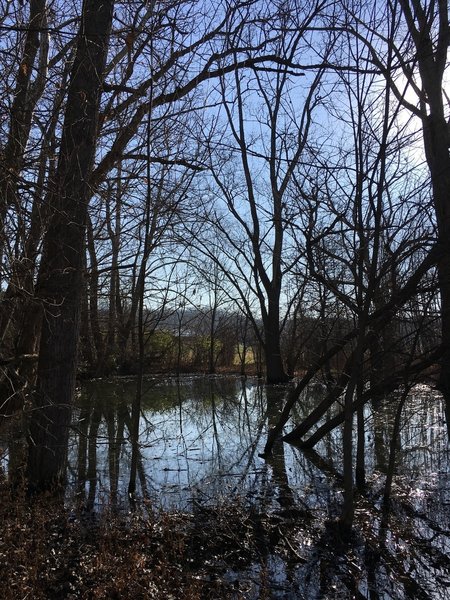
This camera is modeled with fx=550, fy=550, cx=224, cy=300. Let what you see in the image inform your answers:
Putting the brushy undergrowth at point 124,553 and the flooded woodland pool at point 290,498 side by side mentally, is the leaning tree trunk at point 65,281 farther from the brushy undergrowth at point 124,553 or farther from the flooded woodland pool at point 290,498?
the brushy undergrowth at point 124,553

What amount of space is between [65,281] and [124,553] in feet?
9.72

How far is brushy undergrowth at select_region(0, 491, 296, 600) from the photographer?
151 inches

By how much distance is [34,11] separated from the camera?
5789mm

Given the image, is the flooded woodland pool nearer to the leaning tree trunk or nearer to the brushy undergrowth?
the brushy undergrowth

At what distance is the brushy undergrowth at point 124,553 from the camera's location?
3840 millimetres

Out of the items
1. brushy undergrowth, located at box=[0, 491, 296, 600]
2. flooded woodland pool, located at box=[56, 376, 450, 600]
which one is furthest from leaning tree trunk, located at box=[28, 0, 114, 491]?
brushy undergrowth, located at box=[0, 491, 296, 600]

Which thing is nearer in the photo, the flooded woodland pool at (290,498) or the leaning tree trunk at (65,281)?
the flooded woodland pool at (290,498)

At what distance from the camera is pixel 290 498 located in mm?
6445

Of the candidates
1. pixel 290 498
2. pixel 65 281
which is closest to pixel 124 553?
pixel 290 498

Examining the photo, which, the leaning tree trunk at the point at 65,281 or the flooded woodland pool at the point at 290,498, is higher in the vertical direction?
the leaning tree trunk at the point at 65,281

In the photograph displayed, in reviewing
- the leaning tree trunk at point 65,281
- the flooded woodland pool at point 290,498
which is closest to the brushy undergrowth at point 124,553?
the flooded woodland pool at point 290,498

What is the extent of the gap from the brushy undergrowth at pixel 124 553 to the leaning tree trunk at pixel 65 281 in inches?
24.8

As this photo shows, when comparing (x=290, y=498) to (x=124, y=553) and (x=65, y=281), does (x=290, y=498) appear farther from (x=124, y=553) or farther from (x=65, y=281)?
(x=65, y=281)

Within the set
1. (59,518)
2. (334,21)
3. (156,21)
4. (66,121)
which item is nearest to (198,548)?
(59,518)
